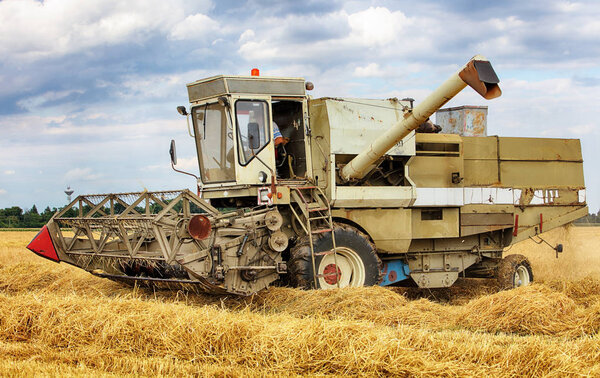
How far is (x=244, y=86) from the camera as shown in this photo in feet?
31.2

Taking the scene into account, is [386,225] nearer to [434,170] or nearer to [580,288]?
[434,170]

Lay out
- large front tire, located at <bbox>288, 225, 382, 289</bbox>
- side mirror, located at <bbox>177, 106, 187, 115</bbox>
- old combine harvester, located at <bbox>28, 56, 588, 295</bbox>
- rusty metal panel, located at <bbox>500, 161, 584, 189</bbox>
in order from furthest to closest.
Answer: rusty metal panel, located at <bbox>500, 161, 584, 189</bbox> → side mirror, located at <bbox>177, 106, 187, 115</bbox> → large front tire, located at <bbox>288, 225, 382, 289</bbox> → old combine harvester, located at <bbox>28, 56, 588, 295</bbox>

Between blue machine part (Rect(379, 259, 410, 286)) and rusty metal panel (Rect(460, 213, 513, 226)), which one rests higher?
rusty metal panel (Rect(460, 213, 513, 226))

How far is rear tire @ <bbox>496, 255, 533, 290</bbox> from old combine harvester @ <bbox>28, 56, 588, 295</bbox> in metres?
0.02

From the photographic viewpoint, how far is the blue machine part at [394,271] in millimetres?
10461

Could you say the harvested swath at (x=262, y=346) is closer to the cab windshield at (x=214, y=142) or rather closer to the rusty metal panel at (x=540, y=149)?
the cab windshield at (x=214, y=142)

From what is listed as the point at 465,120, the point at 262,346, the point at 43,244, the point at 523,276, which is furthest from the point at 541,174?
the point at 43,244

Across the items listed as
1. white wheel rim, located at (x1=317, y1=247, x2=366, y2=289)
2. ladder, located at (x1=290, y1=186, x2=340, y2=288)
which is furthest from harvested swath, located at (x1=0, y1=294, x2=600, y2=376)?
white wheel rim, located at (x1=317, y1=247, x2=366, y2=289)

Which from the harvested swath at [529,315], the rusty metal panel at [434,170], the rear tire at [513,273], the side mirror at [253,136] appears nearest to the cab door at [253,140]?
the side mirror at [253,136]

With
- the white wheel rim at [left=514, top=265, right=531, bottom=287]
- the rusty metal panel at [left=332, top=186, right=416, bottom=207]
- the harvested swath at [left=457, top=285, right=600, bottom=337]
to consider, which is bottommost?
the white wheel rim at [left=514, top=265, right=531, bottom=287]

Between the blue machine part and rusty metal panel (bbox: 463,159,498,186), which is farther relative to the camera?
rusty metal panel (bbox: 463,159,498,186)

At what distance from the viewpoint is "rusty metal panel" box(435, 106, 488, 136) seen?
11.7 m

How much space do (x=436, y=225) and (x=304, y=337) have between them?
18.0 feet

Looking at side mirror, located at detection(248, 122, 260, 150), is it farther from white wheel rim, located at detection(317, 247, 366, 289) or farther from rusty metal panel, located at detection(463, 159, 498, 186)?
rusty metal panel, located at detection(463, 159, 498, 186)
